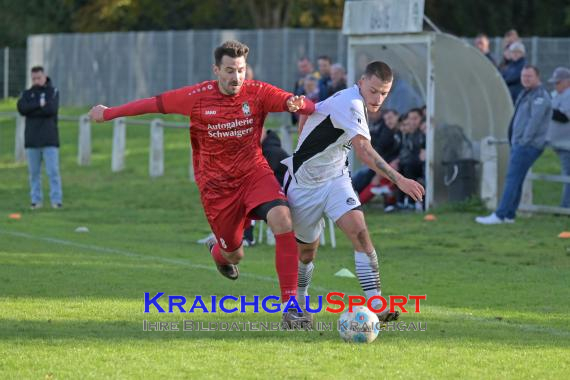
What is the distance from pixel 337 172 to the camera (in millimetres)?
10062

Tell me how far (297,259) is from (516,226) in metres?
9.63

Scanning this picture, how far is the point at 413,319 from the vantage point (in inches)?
405

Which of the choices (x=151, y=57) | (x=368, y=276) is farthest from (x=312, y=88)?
(x=151, y=57)

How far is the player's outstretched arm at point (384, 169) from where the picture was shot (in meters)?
9.23

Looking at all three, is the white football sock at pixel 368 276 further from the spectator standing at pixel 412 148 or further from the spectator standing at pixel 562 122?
the spectator standing at pixel 412 148

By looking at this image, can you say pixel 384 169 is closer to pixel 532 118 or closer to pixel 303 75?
pixel 532 118

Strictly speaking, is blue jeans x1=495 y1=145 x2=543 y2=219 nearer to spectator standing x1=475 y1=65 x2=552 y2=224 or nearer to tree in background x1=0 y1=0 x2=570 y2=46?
spectator standing x1=475 y1=65 x2=552 y2=224

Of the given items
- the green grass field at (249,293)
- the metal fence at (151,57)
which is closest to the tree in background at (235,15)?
the metal fence at (151,57)

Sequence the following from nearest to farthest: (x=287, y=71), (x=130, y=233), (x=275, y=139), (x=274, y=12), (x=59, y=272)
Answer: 1. (x=59, y=272)
2. (x=275, y=139)
3. (x=130, y=233)
4. (x=287, y=71)
5. (x=274, y=12)

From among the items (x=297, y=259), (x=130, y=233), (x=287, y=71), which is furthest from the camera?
(x=287, y=71)

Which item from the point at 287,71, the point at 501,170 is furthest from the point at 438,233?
the point at 287,71

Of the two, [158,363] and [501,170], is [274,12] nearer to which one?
[501,170]

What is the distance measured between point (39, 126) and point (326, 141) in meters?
12.1

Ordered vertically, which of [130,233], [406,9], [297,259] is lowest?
[130,233]
